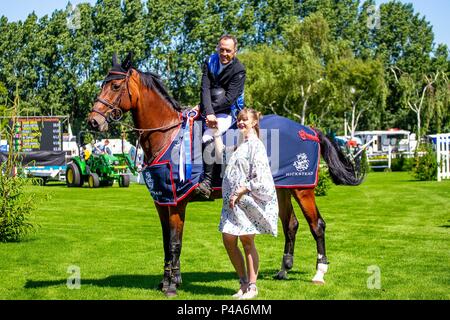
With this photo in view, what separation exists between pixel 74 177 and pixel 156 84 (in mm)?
22421

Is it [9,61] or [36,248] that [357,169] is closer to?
[36,248]

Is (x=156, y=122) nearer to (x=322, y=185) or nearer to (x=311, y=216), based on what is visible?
(x=311, y=216)

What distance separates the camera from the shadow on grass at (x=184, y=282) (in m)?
7.72

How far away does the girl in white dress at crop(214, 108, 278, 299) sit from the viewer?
6.90 metres

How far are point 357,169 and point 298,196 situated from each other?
1406 mm

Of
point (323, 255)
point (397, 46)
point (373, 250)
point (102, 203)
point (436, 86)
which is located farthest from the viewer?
point (397, 46)

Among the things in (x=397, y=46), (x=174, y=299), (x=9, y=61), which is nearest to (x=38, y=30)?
(x=9, y=61)

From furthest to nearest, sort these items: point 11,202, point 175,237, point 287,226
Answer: point 11,202 < point 287,226 < point 175,237

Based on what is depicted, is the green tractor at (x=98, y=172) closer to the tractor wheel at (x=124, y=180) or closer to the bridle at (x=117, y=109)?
the tractor wheel at (x=124, y=180)

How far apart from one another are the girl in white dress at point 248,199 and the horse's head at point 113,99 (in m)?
1.51

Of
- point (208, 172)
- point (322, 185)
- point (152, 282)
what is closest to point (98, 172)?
point (322, 185)

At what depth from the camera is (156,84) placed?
8031 millimetres

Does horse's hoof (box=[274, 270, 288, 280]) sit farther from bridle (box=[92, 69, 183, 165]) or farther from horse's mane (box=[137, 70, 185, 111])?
horse's mane (box=[137, 70, 185, 111])
